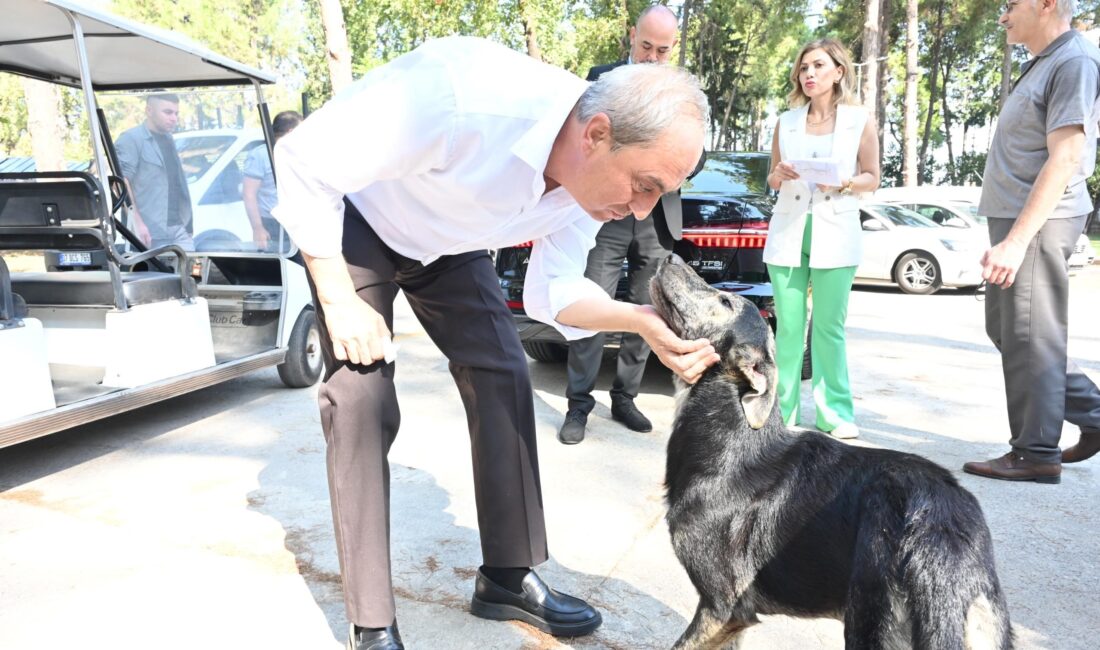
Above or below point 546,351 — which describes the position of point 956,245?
above

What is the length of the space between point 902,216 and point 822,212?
425 inches

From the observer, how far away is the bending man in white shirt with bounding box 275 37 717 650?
1.85m

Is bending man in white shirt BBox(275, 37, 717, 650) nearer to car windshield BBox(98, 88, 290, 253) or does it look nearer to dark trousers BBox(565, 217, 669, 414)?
dark trousers BBox(565, 217, 669, 414)

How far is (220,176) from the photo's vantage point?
5797 mm

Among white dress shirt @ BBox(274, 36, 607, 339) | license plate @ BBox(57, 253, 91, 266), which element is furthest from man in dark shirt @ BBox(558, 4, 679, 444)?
license plate @ BBox(57, 253, 91, 266)

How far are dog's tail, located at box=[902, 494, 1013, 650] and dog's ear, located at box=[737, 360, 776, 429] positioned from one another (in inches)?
19.4

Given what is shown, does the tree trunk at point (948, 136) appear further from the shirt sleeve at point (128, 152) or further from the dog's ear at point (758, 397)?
the dog's ear at point (758, 397)

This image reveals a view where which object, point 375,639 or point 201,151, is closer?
point 375,639

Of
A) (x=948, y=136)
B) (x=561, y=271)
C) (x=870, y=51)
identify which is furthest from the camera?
(x=948, y=136)

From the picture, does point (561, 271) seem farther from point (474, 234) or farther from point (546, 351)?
point (546, 351)

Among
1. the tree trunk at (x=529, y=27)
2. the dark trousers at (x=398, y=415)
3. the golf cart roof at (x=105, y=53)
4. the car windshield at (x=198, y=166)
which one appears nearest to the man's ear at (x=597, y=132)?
the dark trousers at (x=398, y=415)

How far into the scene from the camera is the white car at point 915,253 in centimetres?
1298

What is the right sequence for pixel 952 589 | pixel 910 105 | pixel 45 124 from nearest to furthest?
1. pixel 952 589
2. pixel 45 124
3. pixel 910 105

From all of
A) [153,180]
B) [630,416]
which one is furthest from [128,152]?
[630,416]
